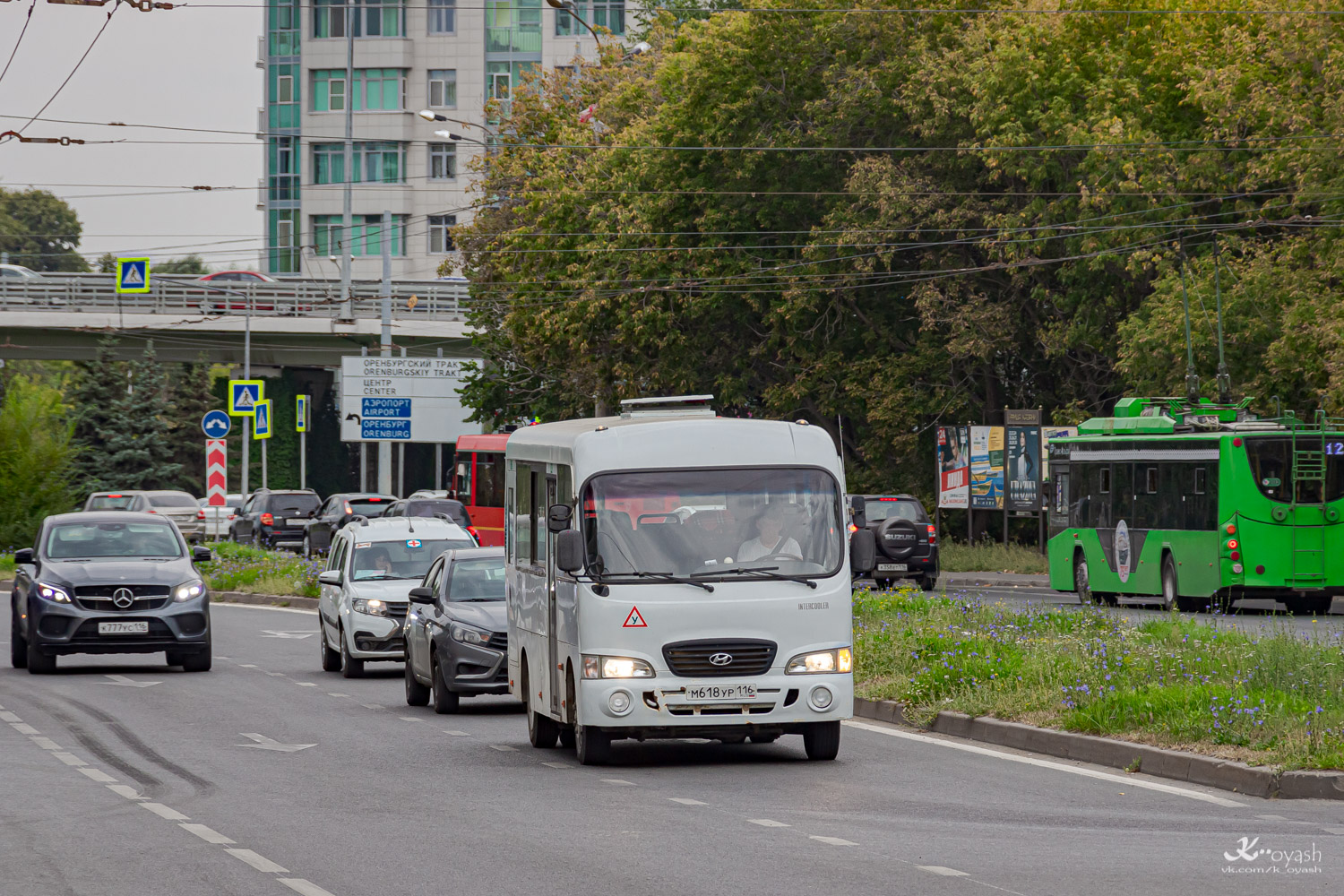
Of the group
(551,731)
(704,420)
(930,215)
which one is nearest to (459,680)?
(551,731)

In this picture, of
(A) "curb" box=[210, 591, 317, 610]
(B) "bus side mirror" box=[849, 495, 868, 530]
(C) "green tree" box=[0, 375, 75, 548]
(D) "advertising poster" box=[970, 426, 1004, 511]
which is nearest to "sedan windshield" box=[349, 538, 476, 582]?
(A) "curb" box=[210, 591, 317, 610]

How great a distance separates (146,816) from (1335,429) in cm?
2345

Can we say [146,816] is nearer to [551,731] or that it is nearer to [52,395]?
[551,731]

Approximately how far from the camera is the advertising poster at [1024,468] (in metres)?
41.2

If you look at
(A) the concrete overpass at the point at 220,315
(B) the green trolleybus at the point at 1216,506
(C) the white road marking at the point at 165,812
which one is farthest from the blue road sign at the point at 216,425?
(C) the white road marking at the point at 165,812

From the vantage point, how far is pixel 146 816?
11586 millimetres

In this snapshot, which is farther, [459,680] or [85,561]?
[85,561]

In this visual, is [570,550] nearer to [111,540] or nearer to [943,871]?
[943,871]

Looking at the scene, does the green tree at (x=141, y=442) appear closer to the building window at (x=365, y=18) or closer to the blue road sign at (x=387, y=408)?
the building window at (x=365, y=18)

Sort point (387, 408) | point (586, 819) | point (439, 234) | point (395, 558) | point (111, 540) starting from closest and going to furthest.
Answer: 1. point (586, 819)
2. point (395, 558)
3. point (111, 540)
4. point (387, 408)
5. point (439, 234)

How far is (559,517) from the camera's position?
46.2 feet

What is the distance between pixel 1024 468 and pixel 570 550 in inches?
1141

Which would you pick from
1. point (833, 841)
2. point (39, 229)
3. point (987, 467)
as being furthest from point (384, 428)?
point (39, 229)

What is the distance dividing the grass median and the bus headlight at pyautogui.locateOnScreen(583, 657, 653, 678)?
10.1 ft
